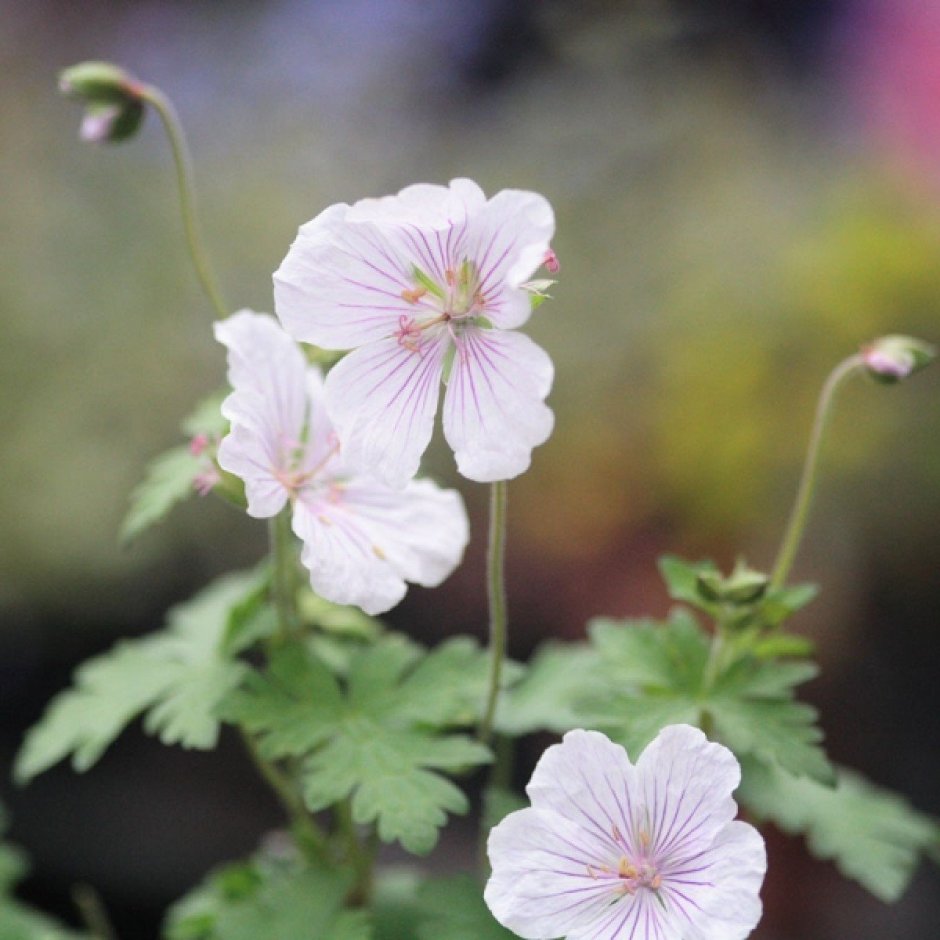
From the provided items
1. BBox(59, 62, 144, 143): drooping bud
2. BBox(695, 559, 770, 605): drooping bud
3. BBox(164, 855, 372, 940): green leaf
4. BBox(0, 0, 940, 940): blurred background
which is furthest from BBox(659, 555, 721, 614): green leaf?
BBox(0, 0, 940, 940): blurred background

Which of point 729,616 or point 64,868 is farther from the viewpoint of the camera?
point 64,868

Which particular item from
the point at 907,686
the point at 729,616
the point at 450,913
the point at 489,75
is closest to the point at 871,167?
the point at 489,75

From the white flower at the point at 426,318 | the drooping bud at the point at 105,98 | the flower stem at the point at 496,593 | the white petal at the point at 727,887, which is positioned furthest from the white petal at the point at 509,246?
the drooping bud at the point at 105,98

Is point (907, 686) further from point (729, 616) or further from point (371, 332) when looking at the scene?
point (371, 332)

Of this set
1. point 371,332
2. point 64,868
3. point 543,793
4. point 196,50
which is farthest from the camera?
point 196,50

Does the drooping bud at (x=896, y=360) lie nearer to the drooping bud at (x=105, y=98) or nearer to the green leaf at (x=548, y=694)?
the green leaf at (x=548, y=694)
